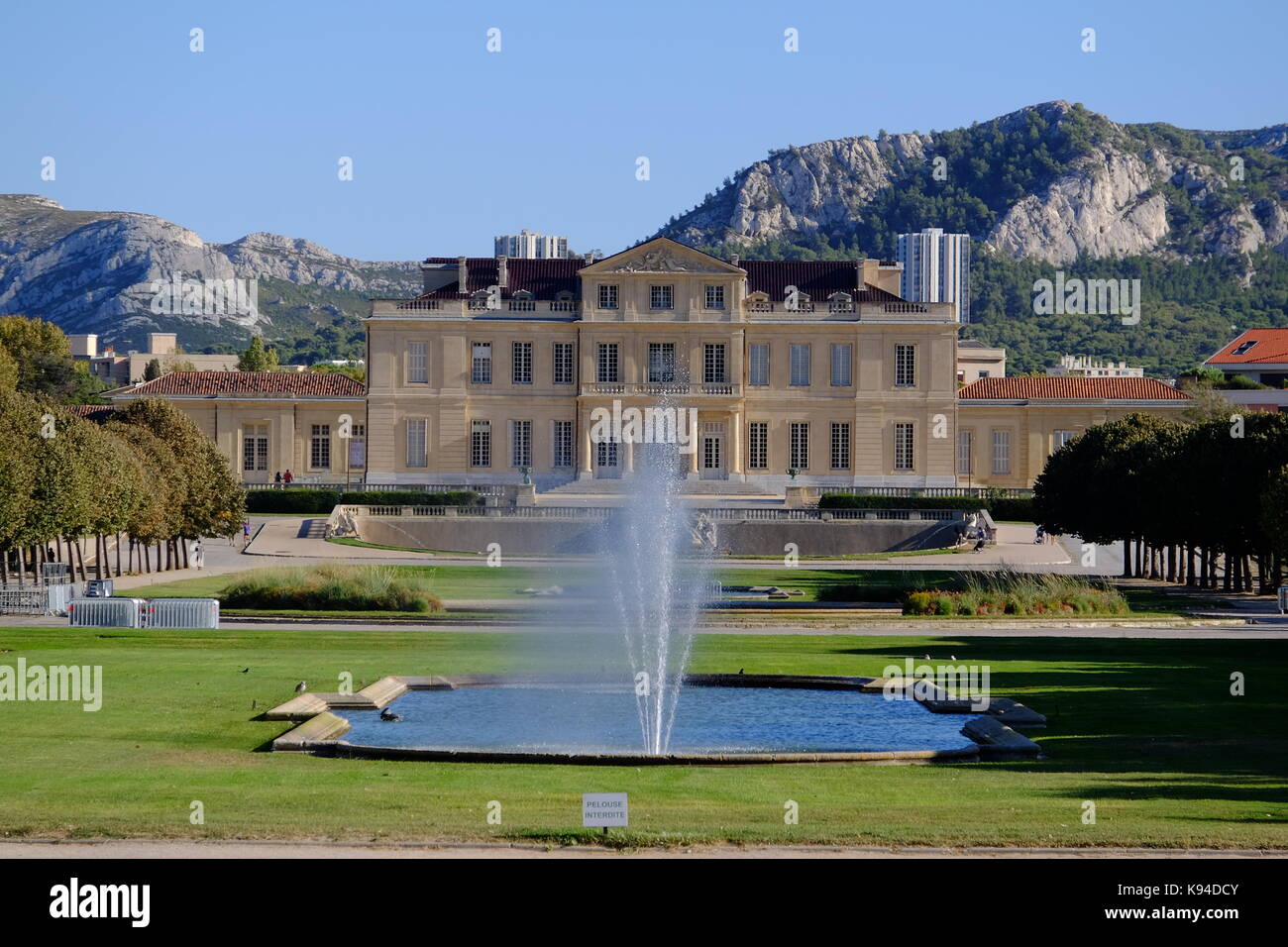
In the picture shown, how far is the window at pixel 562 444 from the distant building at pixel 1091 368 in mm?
36114

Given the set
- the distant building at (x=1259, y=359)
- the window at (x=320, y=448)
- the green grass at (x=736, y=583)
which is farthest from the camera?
the distant building at (x=1259, y=359)

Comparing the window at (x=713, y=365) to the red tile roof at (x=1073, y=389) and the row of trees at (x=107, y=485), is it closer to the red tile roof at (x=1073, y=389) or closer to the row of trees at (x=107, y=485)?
the red tile roof at (x=1073, y=389)

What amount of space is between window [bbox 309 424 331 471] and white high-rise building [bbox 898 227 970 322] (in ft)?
286

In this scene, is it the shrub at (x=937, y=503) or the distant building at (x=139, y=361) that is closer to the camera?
the shrub at (x=937, y=503)

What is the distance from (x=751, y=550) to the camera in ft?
184

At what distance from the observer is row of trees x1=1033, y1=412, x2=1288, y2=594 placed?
43219 mm

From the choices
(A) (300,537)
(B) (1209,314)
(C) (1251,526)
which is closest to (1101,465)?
(C) (1251,526)

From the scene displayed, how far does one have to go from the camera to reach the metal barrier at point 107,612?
1209 inches

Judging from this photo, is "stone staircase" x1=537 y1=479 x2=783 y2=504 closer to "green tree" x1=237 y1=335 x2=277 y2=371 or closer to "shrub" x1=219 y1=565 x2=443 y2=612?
"shrub" x1=219 y1=565 x2=443 y2=612

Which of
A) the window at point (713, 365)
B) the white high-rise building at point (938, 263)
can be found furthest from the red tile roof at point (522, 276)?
the white high-rise building at point (938, 263)


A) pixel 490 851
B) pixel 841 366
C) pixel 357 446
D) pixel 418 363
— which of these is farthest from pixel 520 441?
pixel 490 851

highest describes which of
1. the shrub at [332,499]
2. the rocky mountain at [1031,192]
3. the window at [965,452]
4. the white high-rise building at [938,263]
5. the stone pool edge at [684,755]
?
the rocky mountain at [1031,192]

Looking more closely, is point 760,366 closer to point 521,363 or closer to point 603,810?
point 521,363

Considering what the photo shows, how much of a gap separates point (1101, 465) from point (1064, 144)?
122959 mm
